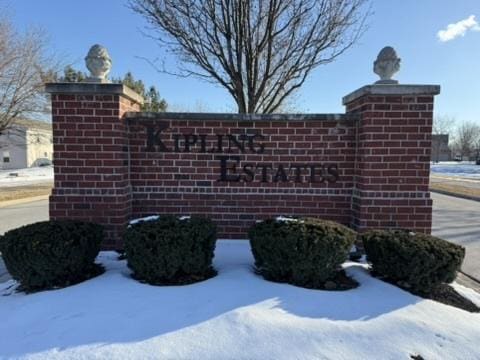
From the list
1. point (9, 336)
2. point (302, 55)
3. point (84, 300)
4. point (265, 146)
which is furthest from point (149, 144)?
point (302, 55)

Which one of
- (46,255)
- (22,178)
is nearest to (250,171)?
(46,255)

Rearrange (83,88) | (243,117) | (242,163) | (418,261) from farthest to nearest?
(242,163), (243,117), (83,88), (418,261)

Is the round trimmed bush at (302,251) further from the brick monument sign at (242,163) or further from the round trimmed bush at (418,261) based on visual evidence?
→ the brick monument sign at (242,163)

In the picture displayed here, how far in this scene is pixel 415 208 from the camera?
4.53 meters

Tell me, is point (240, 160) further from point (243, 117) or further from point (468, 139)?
point (468, 139)

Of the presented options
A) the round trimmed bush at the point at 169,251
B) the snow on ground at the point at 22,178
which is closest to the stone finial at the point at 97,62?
the round trimmed bush at the point at 169,251

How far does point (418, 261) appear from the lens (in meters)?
3.25

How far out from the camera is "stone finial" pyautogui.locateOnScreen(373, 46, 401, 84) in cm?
441

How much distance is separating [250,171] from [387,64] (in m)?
2.38

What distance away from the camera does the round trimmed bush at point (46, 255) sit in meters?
3.28

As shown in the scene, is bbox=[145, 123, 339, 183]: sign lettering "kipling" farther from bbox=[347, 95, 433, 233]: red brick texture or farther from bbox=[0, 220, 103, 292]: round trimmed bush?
bbox=[0, 220, 103, 292]: round trimmed bush

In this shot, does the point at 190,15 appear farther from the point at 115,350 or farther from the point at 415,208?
the point at 115,350

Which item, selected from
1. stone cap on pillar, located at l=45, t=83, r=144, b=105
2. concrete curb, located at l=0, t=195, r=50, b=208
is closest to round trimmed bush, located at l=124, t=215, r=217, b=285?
stone cap on pillar, located at l=45, t=83, r=144, b=105

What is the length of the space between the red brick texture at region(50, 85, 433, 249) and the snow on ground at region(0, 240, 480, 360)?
1483 mm
